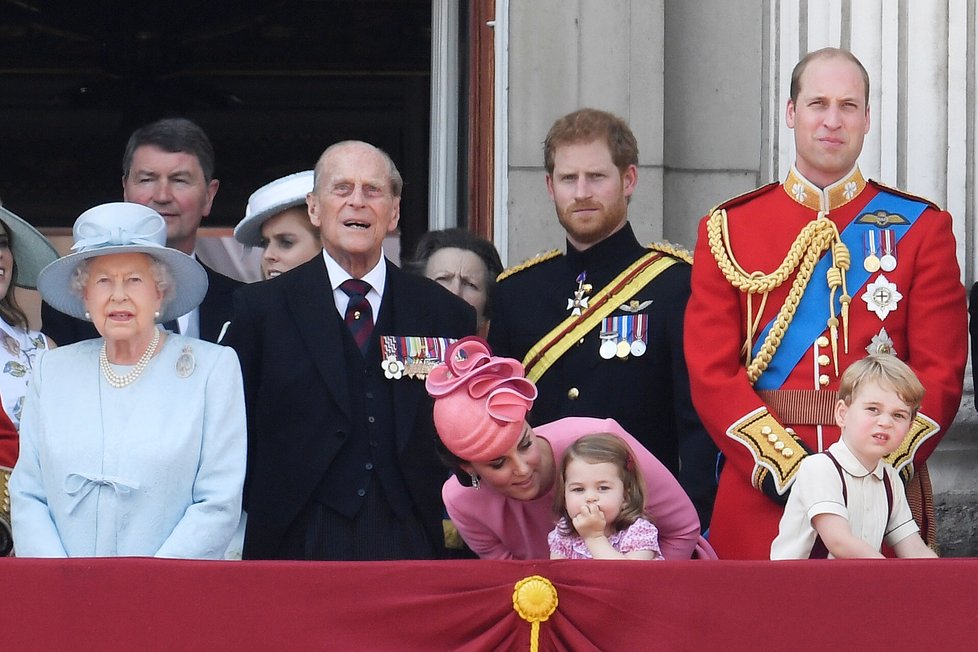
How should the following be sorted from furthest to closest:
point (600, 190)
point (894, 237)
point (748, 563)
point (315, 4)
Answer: point (315, 4)
point (600, 190)
point (894, 237)
point (748, 563)

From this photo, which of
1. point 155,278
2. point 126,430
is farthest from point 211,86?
point 126,430

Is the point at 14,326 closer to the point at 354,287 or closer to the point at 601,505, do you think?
the point at 354,287

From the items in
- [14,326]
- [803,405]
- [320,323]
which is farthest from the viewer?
[14,326]

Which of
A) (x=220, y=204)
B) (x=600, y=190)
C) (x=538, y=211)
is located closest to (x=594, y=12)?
(x=538, y=211)

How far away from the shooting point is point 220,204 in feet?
31.2

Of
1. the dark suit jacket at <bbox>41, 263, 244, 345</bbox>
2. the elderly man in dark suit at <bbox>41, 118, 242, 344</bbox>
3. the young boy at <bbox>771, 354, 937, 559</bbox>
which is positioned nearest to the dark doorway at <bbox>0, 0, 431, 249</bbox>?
the elderly man in dark suit at <bbox>41, 118, 242, 344</bbox>

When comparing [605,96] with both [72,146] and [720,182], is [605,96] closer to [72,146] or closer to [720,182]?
[720,182]

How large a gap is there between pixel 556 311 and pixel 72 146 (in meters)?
→ 5.18

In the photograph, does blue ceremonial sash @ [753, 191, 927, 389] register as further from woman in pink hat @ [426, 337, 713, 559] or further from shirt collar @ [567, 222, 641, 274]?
shirt collar @ [567, 222, 641, 274]

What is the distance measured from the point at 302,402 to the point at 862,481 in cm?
129

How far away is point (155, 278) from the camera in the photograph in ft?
14.2

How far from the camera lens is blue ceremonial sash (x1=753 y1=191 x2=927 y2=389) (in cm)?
437

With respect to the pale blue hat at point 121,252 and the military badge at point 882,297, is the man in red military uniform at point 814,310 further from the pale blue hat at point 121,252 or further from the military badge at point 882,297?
the pale blue hat at point 121,252

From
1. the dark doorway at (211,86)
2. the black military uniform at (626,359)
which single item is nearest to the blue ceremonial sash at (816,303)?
the black military uniform at (626,359)
